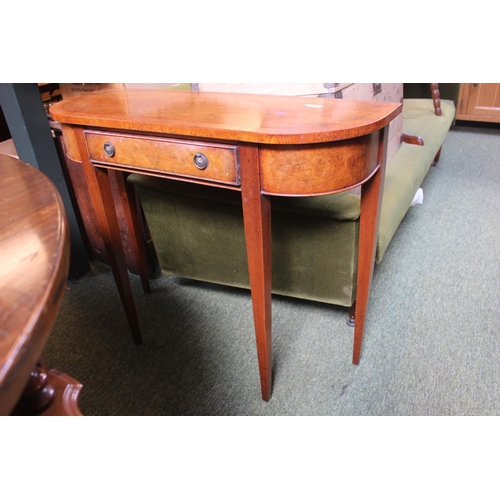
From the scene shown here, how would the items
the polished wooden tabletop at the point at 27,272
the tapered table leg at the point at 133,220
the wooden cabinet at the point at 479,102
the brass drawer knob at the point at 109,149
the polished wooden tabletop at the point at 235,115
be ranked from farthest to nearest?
the wooden cabinet at the point at 479,102, the tapered table leg at the point at 133,220, the brass drawer knob at the point at 109,149, the polished wooden tabletop at the point at 235,115, the polished wooden tabletop at the point at 27,272

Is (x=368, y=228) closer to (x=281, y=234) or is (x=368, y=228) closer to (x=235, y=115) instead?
(x=281, y=234)

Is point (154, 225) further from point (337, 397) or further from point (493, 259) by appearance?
point (493, 259)

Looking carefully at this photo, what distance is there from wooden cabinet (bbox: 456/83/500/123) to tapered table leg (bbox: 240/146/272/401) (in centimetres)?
310

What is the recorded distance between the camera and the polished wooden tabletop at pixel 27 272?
341 mm

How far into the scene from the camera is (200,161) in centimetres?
86

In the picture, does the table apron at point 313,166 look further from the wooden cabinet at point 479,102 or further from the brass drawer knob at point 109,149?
the wooden cabinet at point 479,102

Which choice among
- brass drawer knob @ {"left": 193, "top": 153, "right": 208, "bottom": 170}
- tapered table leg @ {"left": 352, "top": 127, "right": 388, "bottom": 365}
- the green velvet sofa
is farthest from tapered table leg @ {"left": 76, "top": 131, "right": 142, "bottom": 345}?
tapered table leg @ {"left": 352, "top": 127, "right": 388, "bottom": 365}

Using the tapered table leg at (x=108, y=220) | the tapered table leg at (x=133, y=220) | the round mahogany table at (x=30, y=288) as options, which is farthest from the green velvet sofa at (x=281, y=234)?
the round mahogany table at (x=30, y=288)

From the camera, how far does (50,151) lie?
152 centimetres

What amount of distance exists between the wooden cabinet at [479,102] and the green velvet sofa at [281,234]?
2.07 m

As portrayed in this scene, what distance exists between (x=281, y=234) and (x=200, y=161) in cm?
49
